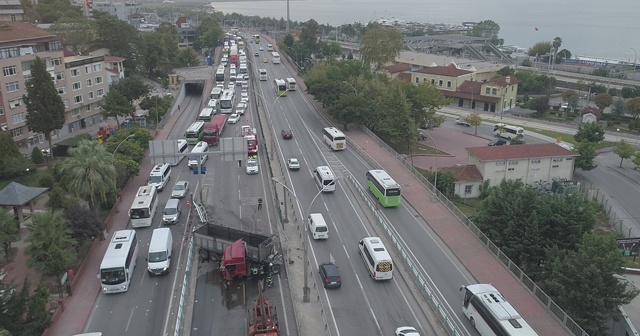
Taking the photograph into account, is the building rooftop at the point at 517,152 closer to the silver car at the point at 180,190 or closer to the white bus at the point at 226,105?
the silver car at the point at 180,190

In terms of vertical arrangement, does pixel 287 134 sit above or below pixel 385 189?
above

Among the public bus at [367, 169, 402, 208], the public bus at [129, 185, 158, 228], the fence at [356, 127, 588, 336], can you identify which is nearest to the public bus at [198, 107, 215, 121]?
the public bus at [129, 185, 158, 228]

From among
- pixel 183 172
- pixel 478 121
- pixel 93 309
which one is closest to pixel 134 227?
pixel 93 309

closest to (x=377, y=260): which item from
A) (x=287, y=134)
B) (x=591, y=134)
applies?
(x=287, y=134)

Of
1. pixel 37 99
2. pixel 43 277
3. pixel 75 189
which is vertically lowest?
pixel 43 277

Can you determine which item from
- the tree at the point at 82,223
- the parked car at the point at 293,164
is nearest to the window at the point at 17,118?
the tree at the point at 82,223

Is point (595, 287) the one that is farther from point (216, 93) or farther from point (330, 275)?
point (216, 93)

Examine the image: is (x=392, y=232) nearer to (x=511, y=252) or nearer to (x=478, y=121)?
(x=511, y=252)
